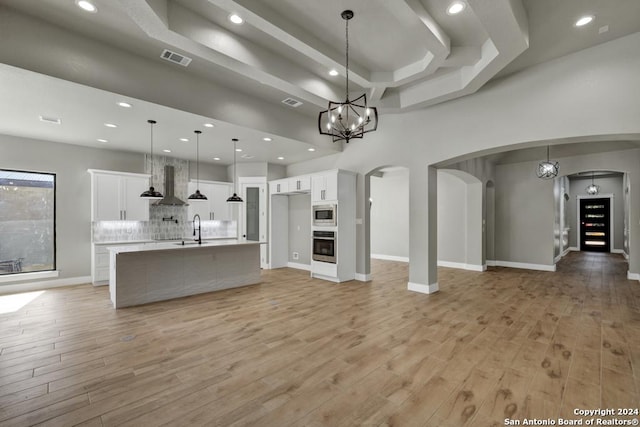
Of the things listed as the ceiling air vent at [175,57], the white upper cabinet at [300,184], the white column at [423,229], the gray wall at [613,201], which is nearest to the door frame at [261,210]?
the white upper cabinet at [300,184]

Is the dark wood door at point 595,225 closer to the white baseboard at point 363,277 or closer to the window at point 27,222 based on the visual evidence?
the white baseboard at point 363,277

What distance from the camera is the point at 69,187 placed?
625cm

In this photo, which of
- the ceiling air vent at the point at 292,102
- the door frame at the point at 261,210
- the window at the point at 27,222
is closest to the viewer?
the ceiling air vent at the point at 292,102

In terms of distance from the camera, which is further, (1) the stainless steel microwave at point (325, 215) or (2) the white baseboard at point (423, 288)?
(1) the stainless steel microwave at point (325, 215)

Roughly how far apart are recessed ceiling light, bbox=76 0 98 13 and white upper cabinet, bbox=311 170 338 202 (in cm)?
443

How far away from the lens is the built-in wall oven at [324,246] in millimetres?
6410

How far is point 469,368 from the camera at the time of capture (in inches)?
108

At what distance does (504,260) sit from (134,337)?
364 inches

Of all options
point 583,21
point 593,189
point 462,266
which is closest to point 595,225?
point 593,189

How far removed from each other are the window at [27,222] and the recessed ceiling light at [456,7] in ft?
25.2

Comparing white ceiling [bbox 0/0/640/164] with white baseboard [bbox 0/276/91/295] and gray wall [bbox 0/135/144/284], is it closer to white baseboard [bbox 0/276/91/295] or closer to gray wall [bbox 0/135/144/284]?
gray wall [bbox 0/135/144/284]

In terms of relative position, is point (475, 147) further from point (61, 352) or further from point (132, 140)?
point (132, 140)

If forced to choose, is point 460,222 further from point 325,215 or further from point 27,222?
point 27,222

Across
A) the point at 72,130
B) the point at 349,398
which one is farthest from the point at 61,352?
the point at 72,130
